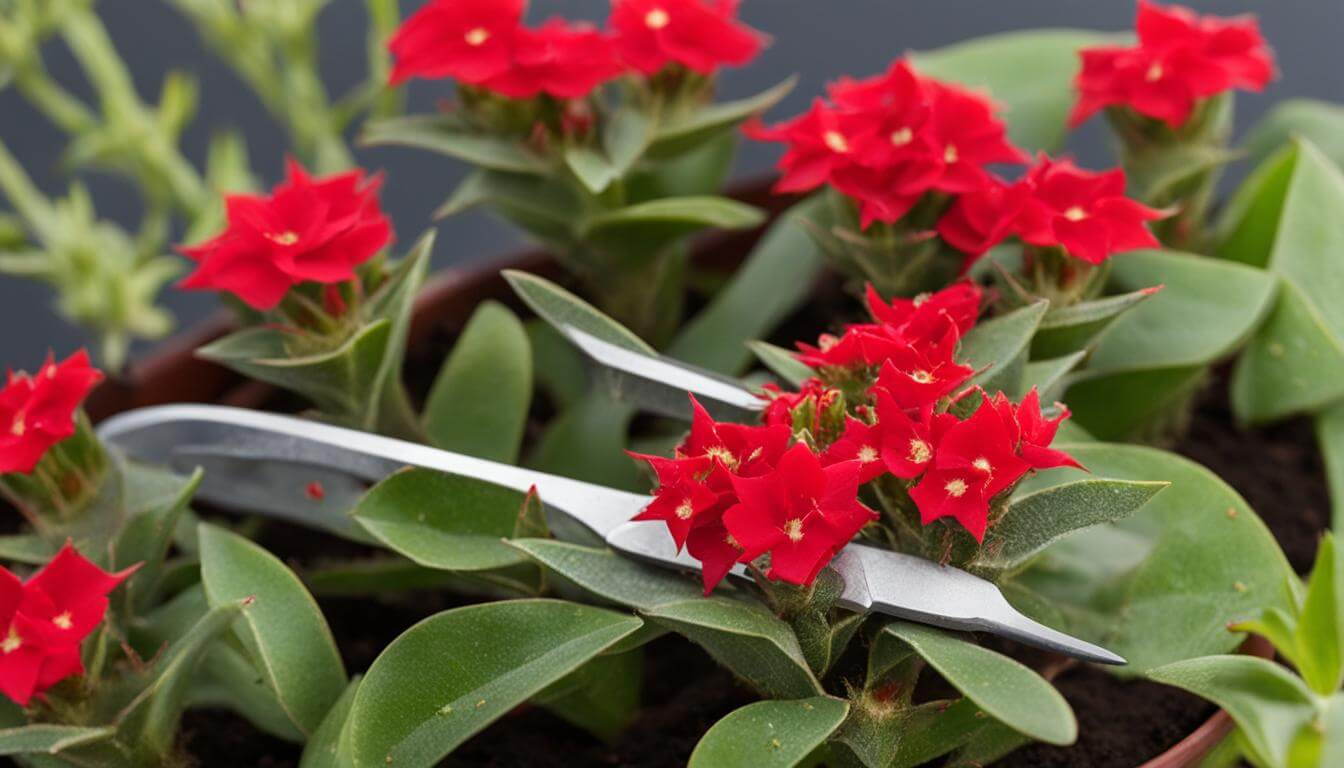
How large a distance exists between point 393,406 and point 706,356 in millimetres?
180

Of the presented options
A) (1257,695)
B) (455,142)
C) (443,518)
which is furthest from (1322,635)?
(455,142)

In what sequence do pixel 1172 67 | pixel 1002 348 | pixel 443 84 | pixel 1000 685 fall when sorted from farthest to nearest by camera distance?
pixel 443 84 → pixel 1172 67 → pixel 1002 348 → pixel 1000 685

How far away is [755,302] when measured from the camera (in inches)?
31.7

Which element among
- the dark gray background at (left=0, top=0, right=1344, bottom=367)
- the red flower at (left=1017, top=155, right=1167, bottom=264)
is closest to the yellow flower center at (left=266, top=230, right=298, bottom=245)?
the red flower at (left=1017, top=155, right=1167, bottom=264)

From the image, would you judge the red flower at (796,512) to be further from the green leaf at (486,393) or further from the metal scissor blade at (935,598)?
the green leaf at (486,393)

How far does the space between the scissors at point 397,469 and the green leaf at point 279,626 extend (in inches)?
1.9

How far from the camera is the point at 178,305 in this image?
1.56m

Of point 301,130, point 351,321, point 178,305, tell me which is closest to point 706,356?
point 351,321

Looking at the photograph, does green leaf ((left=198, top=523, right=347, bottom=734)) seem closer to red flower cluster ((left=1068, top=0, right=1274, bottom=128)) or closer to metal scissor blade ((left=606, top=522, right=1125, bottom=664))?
metal scissor blade ((left=606, top=522, right=1125, bottom=664))

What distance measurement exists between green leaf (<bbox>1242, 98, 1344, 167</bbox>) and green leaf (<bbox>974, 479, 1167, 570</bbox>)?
46 cm

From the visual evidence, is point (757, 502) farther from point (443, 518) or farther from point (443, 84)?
point (443, 84)

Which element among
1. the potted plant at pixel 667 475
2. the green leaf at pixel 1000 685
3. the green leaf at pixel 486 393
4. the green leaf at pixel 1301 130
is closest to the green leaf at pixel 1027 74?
the potted plant at pixel 667 475

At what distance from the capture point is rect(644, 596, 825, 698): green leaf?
1.62 ft

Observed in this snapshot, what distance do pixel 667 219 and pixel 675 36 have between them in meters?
0.09
